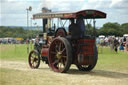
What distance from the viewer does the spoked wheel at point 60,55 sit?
12.2 meters

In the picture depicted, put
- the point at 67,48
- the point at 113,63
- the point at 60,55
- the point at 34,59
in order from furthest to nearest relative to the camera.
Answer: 1. the point at 113,63
2. the point at 34,59
3. the point at 60,55
4. the point at 67,48

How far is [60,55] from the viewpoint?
12750 millimetres

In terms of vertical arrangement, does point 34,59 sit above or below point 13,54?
above

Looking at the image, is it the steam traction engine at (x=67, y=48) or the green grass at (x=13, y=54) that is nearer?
the steam traction engine at (x=67, y=48)

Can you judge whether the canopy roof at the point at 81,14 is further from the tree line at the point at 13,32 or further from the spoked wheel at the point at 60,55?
the tree line at the point at 13,32

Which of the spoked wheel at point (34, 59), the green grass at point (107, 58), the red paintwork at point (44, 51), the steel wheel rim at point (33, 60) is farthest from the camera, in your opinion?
the green grass at point (107, 58)

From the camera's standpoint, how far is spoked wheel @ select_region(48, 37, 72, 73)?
12153 mm

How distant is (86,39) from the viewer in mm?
12406

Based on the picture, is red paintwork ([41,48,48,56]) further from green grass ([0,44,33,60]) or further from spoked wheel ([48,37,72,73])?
green grass ([0,44,33,60])

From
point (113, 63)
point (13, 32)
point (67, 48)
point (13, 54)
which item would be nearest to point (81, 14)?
point (67, 48)

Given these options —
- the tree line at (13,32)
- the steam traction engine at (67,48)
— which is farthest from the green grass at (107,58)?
the tree line at (13,32)

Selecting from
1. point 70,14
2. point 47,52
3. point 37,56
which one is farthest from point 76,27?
point 37,56

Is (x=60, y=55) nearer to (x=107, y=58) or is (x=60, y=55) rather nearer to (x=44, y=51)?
(x=44, y=51)

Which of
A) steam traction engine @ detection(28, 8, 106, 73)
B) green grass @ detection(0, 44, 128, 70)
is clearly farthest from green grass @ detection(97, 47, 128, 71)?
steam traction engine @ detection(28, 8, 106, 73)
